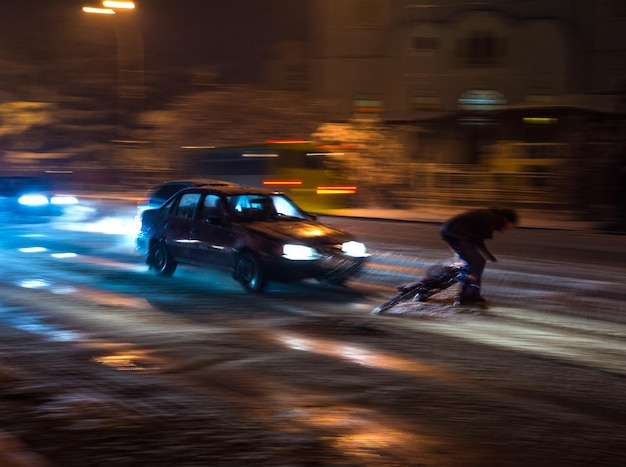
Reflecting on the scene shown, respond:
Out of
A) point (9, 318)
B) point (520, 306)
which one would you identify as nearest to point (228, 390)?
point (9, 318)

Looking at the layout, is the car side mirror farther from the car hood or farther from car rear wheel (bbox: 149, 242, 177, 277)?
car rear wheel (bbox: 149, 242, 177, 277)

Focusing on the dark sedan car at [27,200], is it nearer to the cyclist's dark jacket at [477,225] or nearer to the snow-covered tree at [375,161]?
the snow-covered tree at [375,161]

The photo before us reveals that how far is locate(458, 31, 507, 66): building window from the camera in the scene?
1538 inches

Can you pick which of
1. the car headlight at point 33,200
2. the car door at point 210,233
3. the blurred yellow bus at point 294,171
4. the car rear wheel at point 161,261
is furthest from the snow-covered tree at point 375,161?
the car door at point 210,233

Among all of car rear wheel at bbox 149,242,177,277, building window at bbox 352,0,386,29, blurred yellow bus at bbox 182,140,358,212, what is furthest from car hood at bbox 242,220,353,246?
building window at bbox 352,0,386,29

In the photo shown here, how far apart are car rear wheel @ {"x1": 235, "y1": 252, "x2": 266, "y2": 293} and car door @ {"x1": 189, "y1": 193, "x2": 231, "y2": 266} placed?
320 mm

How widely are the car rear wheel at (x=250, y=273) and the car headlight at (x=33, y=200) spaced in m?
13.1

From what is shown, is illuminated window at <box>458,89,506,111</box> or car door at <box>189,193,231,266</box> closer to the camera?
car door at <box>189,193,231,266</box>

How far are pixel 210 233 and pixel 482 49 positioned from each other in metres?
30.9

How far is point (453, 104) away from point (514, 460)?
36.9m

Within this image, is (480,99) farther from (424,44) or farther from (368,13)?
(368,13)

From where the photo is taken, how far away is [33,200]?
73.9 ft

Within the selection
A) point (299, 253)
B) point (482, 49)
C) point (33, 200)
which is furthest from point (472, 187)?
point (299, 253)

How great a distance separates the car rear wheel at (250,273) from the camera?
10984 mm
